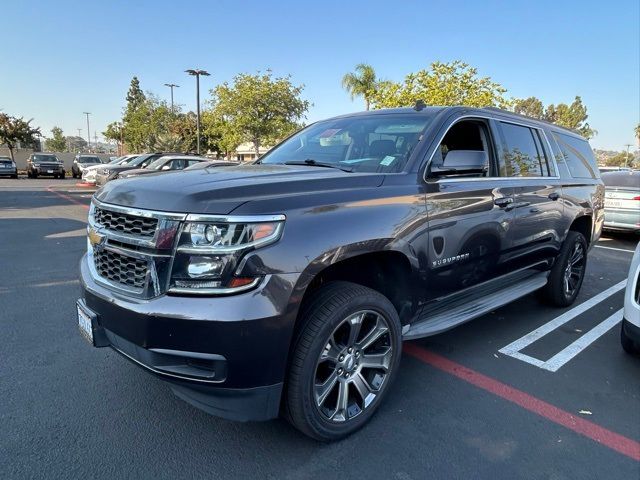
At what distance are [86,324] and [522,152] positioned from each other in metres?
3.74

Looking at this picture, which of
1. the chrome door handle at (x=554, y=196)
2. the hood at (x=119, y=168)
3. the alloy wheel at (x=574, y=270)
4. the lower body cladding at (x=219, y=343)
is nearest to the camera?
the lower body cladding at (x=219, y=343)

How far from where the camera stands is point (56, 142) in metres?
87.5

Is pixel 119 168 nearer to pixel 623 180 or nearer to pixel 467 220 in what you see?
pixel 623 180

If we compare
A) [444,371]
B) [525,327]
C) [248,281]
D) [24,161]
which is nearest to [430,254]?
[444,371]

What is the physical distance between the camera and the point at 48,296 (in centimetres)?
485

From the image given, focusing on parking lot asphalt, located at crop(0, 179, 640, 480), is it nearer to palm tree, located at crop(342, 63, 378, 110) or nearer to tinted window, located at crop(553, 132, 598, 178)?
tinted window, located at crop(553, 132, 598, 178)

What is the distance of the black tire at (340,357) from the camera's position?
2.24 metres

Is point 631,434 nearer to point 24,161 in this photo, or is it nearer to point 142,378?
point 142,378

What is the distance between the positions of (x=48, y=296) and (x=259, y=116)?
22078mm

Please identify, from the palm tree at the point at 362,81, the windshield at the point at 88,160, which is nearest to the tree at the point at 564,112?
the palm tree at the point at 362,81

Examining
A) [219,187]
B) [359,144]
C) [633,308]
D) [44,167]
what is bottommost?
[633,308]

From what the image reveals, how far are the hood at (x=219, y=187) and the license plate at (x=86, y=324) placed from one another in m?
0.66

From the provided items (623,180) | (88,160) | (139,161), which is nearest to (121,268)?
(623,180)

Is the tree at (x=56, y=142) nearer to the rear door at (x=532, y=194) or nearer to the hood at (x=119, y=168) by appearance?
the hood at (x=119, y=168)
